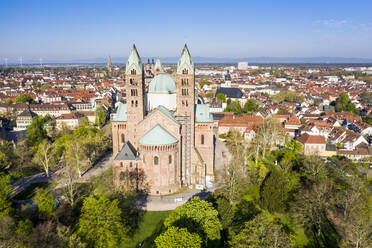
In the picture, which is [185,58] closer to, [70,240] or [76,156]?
[76,156]

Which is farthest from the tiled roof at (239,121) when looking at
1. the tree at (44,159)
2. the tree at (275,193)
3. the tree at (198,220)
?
the tree at (198,220)

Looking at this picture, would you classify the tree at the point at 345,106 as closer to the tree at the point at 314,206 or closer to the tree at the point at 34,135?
the tree at the point at 314,206

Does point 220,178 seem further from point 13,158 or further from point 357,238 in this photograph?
point 13,158

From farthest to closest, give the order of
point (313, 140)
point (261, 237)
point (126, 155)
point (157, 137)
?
point (313, 140) < point (126, 155) < point (157, 137) < point (261, 237)

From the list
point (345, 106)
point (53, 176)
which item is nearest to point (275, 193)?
point (53, 176)

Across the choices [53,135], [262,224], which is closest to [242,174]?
[262,224]

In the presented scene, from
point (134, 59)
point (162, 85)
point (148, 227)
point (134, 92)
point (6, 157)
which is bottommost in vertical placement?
point (148, 227)
